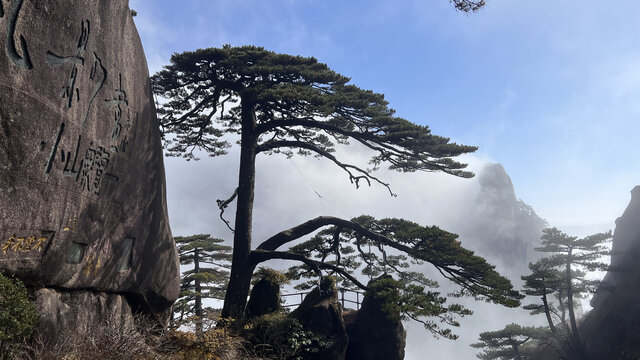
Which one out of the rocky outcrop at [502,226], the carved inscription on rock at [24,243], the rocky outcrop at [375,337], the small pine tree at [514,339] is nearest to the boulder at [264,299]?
the rocky outcrop at [375,337]

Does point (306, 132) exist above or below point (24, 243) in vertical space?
above

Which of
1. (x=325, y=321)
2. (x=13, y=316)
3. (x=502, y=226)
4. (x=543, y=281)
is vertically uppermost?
(x=502, y=226)

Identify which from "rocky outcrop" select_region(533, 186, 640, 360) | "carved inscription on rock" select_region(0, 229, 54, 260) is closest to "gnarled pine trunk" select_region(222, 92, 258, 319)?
"carved inscription on rock" select_region(0, 229, 54, 260)

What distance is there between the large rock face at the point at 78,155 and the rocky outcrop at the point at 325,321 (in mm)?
4302

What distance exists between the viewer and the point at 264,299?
1227 cm

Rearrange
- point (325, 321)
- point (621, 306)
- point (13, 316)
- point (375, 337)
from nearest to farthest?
point (13, 316), point (325, 321), point (375, 337), point (621, 306)

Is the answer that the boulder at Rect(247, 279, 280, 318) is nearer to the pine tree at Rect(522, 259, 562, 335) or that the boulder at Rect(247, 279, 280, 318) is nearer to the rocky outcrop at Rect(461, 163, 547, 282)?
→ the pine tree at Rect(522, 259, 562, 335)

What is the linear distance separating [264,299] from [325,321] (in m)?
1.94

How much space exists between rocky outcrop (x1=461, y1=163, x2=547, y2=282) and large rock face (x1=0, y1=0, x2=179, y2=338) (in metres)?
116

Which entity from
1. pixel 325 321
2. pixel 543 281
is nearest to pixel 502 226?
pixel 543 281

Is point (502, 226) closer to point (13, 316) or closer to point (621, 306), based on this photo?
point (621, 306)

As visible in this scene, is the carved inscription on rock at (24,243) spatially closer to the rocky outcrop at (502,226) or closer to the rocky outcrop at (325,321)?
the rocky outcrop at (325,321)

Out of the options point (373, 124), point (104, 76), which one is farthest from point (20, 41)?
point (373, 124)

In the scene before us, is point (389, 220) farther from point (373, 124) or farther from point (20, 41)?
point (20, 41)
